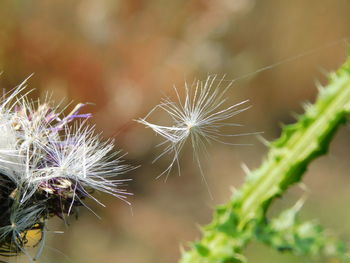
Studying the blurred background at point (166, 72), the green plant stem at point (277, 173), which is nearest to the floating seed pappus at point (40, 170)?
the green plant stem at point (277, 173)

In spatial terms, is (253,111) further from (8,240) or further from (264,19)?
(8,240)

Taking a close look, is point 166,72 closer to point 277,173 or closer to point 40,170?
point 277,173

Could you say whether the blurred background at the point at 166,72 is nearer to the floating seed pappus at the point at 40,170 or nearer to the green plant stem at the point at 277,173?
the green plant stem at the point at 277,173

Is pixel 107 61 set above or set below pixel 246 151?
above

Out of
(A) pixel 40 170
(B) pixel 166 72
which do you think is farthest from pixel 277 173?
(B) pixel 166 72

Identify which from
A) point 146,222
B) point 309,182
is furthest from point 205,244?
point 309,182

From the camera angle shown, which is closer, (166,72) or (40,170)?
(40,170)

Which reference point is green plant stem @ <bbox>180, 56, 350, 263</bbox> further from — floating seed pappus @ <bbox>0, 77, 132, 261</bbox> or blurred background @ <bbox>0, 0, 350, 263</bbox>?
blurred background @ <bbox>0, 0, 350, 263</bbox>
